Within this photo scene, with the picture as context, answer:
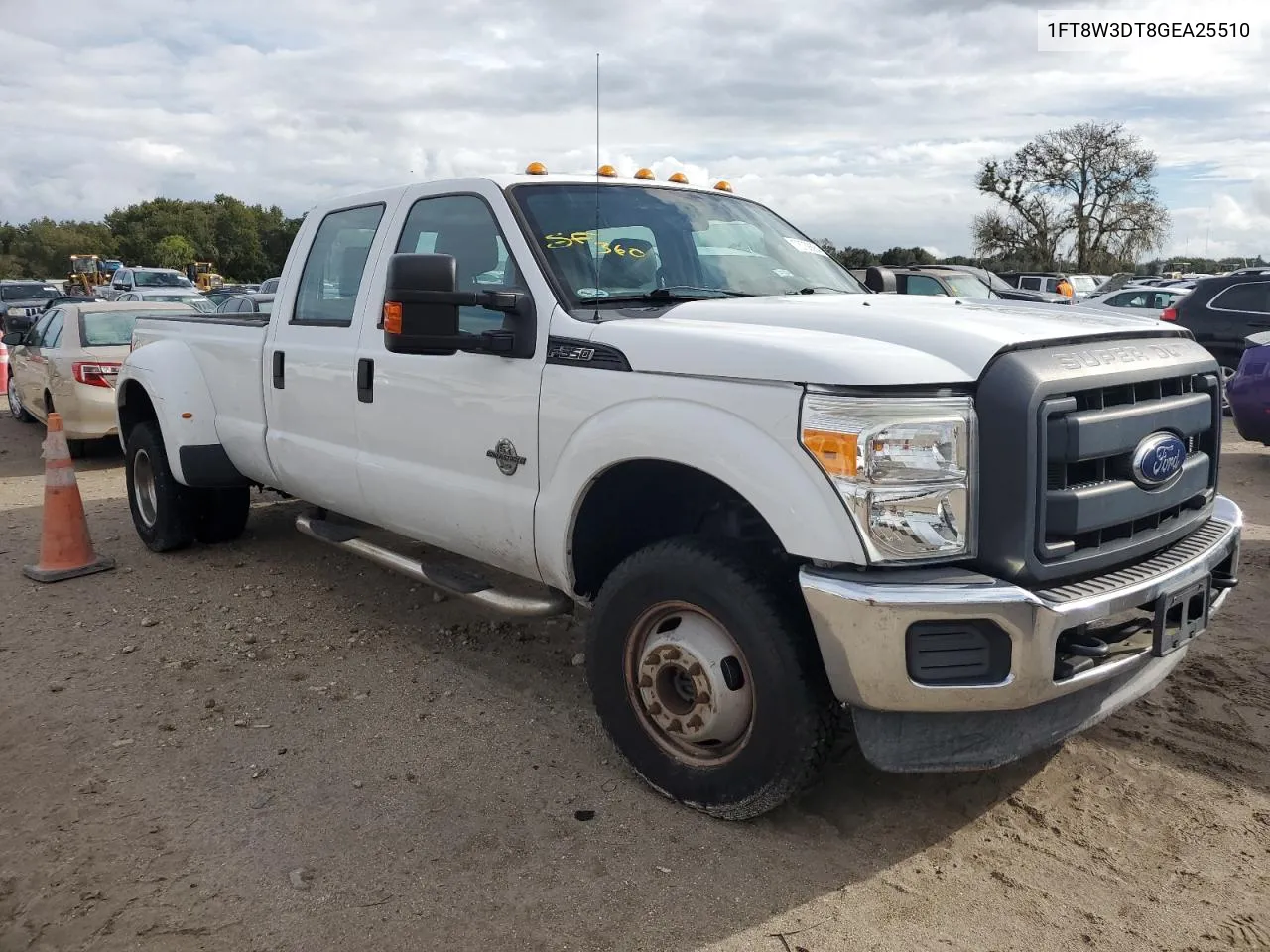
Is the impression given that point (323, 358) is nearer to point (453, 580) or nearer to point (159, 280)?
point (453, 580)

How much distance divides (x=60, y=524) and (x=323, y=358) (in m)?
2.51

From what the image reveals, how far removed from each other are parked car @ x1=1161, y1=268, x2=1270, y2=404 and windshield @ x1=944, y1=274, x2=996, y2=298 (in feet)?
9.93

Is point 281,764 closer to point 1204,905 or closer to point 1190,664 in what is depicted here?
point 1204,905

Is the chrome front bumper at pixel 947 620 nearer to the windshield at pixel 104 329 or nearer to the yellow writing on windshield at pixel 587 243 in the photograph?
the yellow writing on windshield at pixel 587 243

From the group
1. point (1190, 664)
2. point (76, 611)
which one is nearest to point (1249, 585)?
point (1190, 664)

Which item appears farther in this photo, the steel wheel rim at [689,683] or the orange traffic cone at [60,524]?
the orange traffic cone at [60,524]

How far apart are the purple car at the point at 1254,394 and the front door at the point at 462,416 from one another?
6.44 m

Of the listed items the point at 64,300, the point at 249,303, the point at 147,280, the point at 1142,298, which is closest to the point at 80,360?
the point at 249,303

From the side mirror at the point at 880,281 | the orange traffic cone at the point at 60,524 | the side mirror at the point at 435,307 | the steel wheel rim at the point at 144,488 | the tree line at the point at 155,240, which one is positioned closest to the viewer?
the side mirror at the point at 435,307

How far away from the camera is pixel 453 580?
4.17 m

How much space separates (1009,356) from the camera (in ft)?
8.91

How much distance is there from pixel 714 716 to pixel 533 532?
0.94 m

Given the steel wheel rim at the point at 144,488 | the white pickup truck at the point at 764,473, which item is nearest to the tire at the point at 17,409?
the steel wheel rim at the point at 144,488

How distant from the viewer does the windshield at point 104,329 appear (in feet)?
33.1
